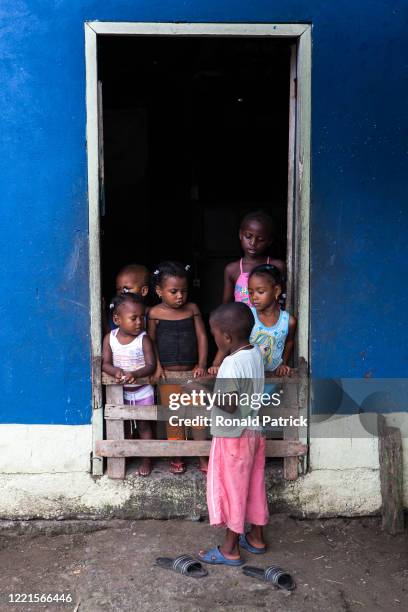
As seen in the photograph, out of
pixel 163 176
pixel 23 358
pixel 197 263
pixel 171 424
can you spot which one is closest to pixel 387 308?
pixel 171 424

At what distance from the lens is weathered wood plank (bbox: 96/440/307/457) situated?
3572 mm

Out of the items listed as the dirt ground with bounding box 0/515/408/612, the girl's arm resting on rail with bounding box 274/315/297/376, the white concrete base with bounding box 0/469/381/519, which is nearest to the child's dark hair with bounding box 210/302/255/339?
the girl's arm resting on rail with bounding box 274/315/297/376

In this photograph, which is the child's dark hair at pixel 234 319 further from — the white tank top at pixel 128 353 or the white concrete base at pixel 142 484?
the white concrete base at pixel 142 484

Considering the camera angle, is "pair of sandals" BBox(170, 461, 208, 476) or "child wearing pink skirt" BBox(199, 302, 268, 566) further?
"pair of sandals" BBox(170, 461, 208, 476)

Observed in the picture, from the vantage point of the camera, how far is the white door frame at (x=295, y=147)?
330 cm

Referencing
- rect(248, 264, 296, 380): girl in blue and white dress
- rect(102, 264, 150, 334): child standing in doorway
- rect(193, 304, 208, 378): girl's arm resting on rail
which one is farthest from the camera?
rect(102, 264, 150, 334): child standing in doorway

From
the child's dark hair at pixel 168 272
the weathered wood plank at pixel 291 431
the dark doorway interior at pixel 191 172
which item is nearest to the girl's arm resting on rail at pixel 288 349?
the weathered wood plank at pixel 291 431

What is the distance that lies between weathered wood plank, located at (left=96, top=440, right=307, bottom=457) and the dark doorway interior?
316 centimetres

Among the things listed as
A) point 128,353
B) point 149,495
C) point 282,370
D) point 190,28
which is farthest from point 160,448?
point 190,28

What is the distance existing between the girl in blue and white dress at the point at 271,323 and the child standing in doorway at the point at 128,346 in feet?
2.00

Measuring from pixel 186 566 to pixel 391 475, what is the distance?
1302 millimetres

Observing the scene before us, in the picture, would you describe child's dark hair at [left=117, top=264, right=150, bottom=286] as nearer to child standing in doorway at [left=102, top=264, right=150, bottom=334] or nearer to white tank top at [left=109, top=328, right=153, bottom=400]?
child standing in doorway at [left=102, top=264, right=150, bottom=334]

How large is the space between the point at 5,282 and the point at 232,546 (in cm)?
185

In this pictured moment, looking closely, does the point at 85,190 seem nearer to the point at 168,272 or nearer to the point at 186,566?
the point at 168,272
